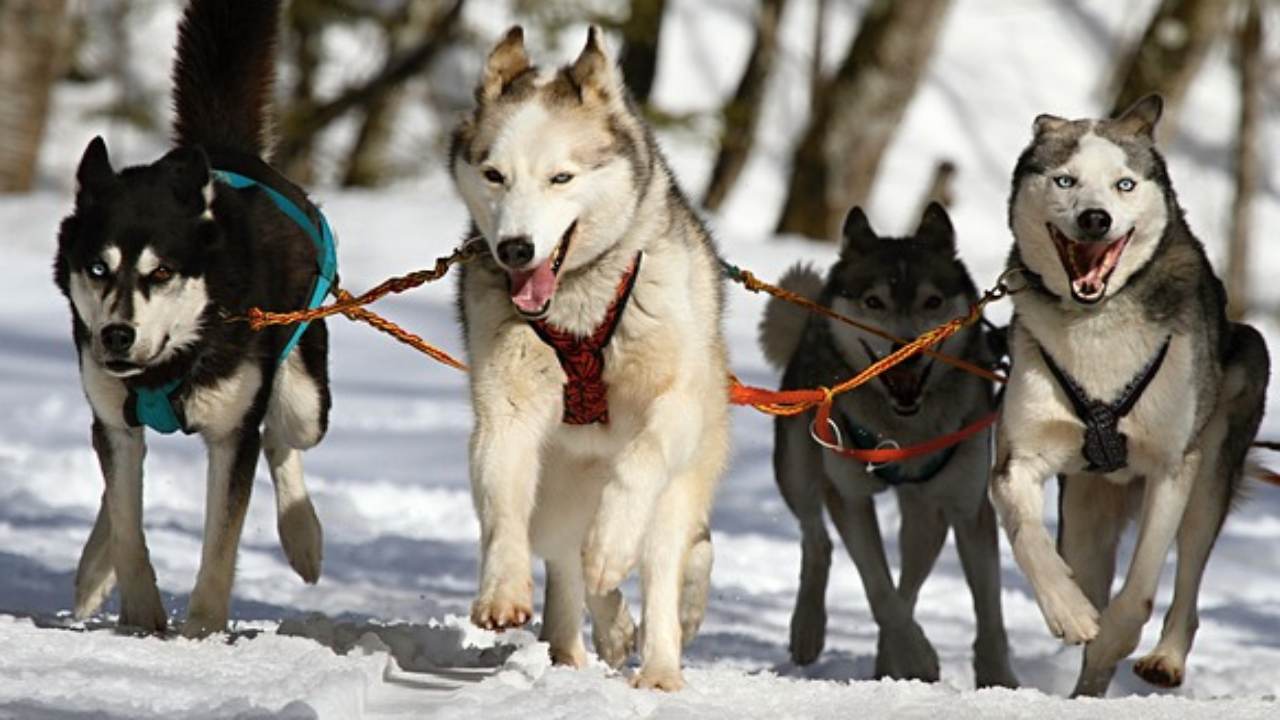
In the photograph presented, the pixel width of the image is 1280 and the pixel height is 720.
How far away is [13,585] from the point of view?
6500 mm

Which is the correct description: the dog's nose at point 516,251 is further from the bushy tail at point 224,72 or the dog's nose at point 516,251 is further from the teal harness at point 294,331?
the bushy tail at point 224,72

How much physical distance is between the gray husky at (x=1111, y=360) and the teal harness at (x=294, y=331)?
1.90 meters

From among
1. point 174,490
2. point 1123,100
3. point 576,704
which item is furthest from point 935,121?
point 576,704

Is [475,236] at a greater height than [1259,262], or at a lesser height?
lesser

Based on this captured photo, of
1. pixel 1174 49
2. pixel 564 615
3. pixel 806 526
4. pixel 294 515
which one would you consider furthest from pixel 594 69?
pixel 1174 49

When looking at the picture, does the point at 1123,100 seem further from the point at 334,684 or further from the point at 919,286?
the point at 334,684

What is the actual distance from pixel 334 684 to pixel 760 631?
11.1 ft

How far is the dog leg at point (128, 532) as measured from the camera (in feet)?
17.1

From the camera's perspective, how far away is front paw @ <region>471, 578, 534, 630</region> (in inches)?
168

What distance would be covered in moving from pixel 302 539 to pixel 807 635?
168 centimetres

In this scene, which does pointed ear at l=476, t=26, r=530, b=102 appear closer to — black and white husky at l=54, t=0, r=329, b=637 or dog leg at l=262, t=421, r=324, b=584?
black and white husky at l=54, t=0, r=329, b=637

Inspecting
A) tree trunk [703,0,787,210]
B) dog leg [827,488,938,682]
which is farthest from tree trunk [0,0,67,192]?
dog leg [827,488,938,682]

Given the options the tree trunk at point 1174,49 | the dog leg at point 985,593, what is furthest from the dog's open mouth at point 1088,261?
the tree trunk at point 1174,49

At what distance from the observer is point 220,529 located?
5234 millimetres
